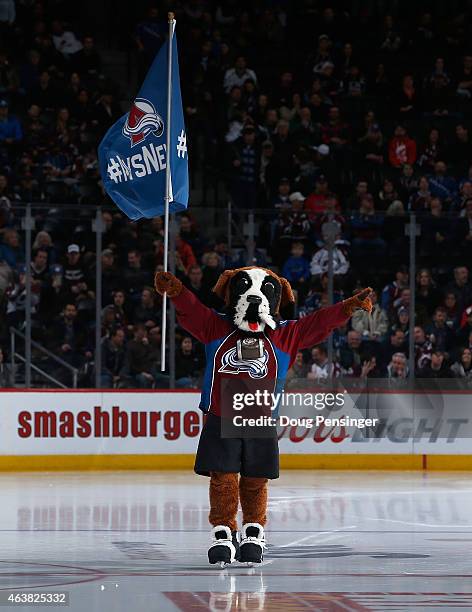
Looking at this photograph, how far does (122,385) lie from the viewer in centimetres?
1841

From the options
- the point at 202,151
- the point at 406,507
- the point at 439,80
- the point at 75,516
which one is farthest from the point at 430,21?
the point at 75,516

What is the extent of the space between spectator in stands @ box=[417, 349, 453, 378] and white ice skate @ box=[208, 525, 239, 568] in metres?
9.16

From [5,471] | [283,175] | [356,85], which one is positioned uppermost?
[356,85]

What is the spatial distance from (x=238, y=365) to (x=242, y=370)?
42mm

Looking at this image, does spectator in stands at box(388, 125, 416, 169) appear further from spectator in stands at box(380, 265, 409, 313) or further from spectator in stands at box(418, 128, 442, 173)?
spectator in stands at box(380, 265, 409, 313)

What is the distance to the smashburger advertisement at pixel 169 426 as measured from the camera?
1827cm

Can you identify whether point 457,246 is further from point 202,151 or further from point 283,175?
point 202,151

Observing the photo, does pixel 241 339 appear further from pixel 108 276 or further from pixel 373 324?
pixel 373 324

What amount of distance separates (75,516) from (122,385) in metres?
5.53

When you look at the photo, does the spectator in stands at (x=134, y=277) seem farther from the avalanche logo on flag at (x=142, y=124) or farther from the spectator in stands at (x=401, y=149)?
the avalanche logo on flag at (x=142, y=124)

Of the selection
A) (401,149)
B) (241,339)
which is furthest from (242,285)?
(401,149)

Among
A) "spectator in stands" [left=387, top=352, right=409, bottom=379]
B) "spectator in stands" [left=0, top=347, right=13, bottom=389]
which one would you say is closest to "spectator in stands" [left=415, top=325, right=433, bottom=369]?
"spectator in stands" [left=387, top=352, right=409, bottom=379]

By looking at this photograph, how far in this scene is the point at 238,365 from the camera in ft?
32.0

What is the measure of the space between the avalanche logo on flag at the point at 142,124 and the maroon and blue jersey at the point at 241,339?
2396 mm
